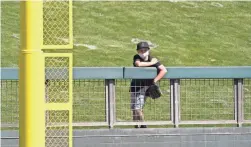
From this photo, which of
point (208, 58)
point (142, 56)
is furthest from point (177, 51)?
point (142, 56)

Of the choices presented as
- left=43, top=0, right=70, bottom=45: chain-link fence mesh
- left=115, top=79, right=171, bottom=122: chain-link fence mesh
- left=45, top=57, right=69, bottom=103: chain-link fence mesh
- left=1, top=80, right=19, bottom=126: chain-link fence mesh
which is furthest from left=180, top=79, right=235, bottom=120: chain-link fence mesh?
left=43, top=0, right=70, bottom=45: chain-link fence mesh

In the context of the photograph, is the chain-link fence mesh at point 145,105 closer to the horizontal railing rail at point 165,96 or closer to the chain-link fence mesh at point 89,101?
the horizontal railing rail at point 165,96

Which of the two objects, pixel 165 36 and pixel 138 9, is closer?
pixel 165 36

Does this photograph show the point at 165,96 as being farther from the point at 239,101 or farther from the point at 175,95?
the point at 239,101

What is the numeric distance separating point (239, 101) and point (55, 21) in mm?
4369

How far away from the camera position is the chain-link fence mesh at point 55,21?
7731 mm

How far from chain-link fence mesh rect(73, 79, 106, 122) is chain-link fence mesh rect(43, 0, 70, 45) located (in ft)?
7.91

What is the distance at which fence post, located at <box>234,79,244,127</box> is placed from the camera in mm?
12070

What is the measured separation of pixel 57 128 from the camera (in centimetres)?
1055

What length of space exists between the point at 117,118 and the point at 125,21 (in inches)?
656

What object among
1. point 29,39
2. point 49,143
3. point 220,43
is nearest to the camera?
point 29,39

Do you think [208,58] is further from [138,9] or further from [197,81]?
[197,81]

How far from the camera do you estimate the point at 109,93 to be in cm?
1177

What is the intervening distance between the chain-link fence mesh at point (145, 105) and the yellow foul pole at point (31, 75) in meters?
5.73
